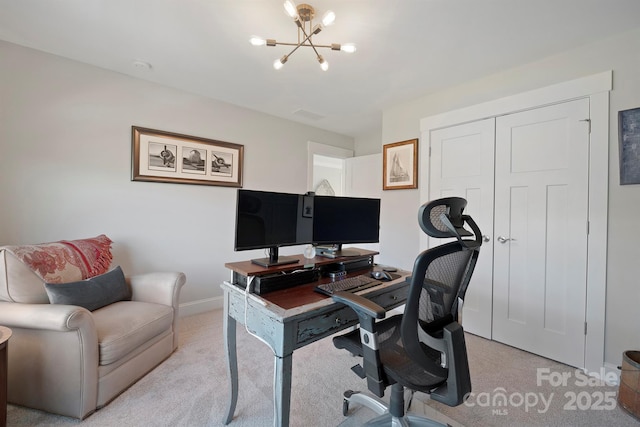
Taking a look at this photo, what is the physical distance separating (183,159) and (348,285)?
241cm

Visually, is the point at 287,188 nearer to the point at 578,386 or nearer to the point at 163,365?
the point at 163,365

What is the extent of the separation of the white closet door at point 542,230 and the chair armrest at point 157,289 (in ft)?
9.27

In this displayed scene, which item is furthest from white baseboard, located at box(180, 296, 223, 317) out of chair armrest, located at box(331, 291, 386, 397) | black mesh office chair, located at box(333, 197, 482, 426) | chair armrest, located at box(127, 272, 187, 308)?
chair armrest, located at box(331, 291, 386, 397)

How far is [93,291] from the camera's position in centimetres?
187

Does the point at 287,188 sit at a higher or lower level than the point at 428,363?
higher

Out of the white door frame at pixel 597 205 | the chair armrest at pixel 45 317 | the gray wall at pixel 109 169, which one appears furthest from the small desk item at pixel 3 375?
the white door frame at pixel 597 205

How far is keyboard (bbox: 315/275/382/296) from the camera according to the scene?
1.42 m

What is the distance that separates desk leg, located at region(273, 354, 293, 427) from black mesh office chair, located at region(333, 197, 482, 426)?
13.1 inches

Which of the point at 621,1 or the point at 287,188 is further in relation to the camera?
the point at 287,188

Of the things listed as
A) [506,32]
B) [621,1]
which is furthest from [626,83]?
[506,32]

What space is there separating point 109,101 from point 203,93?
0.87m

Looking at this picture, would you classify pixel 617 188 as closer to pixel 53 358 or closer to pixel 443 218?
pixel 443 218

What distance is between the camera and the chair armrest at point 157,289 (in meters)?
2.18

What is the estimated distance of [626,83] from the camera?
6.27ft
